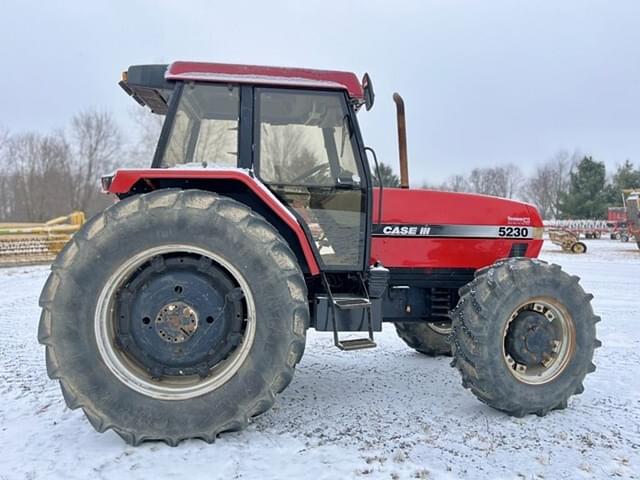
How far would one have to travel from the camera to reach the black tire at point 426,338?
4.50 meters

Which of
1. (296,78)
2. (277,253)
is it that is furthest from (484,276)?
(296,78)

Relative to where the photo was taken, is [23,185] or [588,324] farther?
[23,185]

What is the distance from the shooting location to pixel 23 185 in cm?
4144

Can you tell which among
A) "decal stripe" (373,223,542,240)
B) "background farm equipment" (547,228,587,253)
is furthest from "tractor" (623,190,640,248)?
"decal stripe" (373,223,542,240)

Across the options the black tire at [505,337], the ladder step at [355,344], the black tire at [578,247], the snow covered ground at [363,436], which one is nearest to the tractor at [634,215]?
the black tire at [578,247]

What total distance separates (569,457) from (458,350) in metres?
0.83

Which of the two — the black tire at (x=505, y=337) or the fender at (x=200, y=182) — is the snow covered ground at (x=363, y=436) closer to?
the black tire at (x=505, y=337)

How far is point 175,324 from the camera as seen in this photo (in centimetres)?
267

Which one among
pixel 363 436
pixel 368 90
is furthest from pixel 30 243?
pixel 363 436

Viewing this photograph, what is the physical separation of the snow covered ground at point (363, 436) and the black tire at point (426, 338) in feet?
0.76

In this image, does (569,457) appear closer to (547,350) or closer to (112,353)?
(547,350)

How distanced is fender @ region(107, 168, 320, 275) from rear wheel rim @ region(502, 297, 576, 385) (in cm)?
141

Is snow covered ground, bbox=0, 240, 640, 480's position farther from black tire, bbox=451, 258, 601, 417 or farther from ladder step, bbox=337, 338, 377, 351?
ladder step, bbox=337, 338, 377, 351

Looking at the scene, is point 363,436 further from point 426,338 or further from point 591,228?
point 591,228
